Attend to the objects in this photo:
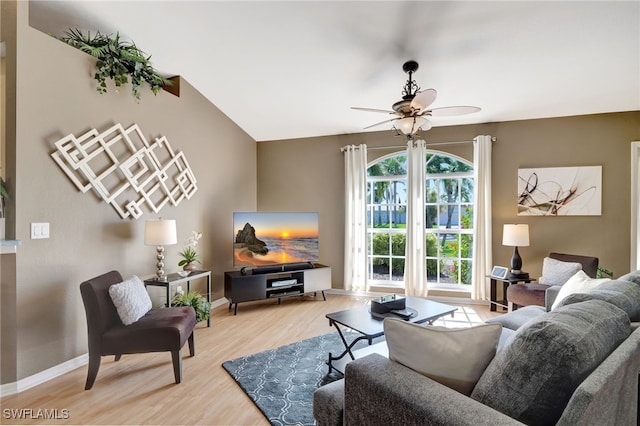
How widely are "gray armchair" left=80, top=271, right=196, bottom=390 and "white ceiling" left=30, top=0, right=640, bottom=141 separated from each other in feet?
7.15

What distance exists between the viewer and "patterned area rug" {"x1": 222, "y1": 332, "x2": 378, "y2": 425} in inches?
82.0

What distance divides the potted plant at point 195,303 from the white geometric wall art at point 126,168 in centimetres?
98

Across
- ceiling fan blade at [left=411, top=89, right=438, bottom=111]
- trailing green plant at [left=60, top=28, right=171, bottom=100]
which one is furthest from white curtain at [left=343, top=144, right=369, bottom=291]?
trailing green plant at [left=60, top=28, right=171, bottom=100]

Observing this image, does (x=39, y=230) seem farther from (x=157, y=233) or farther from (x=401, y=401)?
(x=401, y=401)

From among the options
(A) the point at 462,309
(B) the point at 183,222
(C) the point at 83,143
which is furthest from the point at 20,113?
(A) the point at 462,309

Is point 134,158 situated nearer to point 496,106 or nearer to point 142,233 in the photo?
point 142,233

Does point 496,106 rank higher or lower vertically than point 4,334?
higher

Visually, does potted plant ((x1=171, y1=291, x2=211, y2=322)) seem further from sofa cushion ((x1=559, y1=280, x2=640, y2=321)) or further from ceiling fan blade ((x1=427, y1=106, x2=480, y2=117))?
sofa cushion ((x1=559, y1=280, x2=640, y2=321))

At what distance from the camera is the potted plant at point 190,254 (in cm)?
355

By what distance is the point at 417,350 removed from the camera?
1.27 meters

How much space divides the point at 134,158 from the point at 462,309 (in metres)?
4.34

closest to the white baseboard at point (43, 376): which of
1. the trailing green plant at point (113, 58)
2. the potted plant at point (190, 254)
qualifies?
the potted plant at point (190, 254)

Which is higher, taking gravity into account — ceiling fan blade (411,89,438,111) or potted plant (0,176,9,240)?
ceiling fan blade (411,89,438,111)

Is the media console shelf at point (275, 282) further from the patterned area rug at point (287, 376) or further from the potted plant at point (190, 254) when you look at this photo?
the patterned area rug at point (287, 376)
